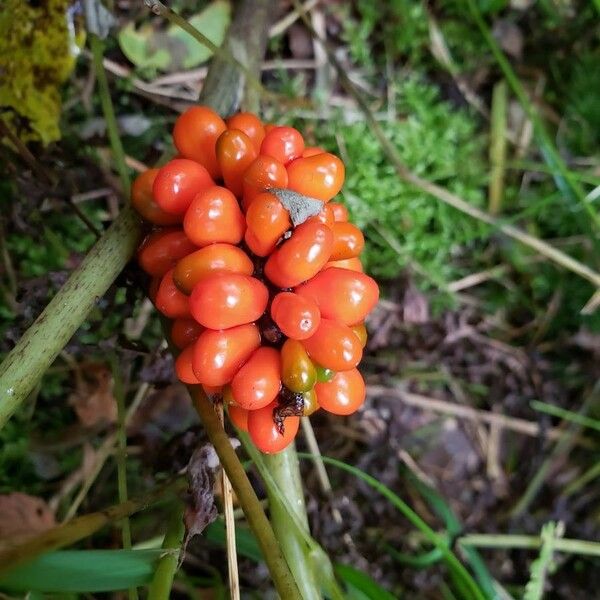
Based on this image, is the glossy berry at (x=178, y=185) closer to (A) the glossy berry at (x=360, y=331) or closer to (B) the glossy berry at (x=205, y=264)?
(B) the glossy berry at (x=205, y=264)

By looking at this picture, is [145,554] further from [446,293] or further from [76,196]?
[446,293]

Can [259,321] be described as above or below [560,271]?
above

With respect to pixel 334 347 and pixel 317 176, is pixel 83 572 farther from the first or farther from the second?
pixel 317 176

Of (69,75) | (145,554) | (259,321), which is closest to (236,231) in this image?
(259,321)

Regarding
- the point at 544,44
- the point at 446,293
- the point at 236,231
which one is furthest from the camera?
the point at 544,44

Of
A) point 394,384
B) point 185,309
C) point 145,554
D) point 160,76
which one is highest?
point 160,76

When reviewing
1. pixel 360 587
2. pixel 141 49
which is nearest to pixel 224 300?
pixel 360 587
